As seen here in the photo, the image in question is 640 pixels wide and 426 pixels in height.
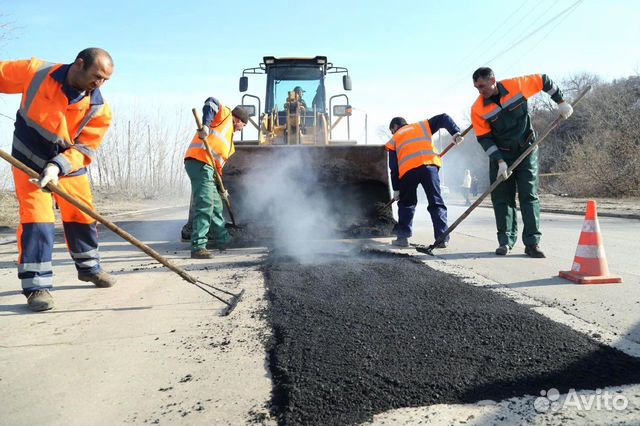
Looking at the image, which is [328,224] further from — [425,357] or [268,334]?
[425,357]

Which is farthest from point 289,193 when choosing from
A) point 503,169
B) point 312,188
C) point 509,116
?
point 509,116

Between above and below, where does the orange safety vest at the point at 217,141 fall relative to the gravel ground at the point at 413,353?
above

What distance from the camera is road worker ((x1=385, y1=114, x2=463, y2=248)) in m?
5.29

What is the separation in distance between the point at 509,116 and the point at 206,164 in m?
3.31

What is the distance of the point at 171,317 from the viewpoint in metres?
2.75

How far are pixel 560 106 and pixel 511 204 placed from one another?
1139 millimetres

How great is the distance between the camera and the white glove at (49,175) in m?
2.71

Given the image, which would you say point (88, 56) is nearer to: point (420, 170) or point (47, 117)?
point (47, 117)

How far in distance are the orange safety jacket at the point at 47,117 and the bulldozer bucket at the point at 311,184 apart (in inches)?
111

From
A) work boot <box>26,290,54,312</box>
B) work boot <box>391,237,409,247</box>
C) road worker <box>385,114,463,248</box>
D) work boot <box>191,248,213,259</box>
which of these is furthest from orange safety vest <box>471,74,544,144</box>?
work boot <box>26,290,54,312</box>

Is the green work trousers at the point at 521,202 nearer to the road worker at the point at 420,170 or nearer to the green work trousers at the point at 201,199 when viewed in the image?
the road worker at the point at 420,170

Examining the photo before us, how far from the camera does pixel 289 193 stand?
6.16 meters

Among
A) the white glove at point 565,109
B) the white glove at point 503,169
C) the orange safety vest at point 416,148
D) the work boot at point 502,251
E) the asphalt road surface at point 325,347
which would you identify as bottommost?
the asphalt road surface at point 325,347

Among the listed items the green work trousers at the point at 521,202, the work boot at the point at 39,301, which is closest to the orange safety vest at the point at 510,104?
the green work trousers at the point at 521,202
